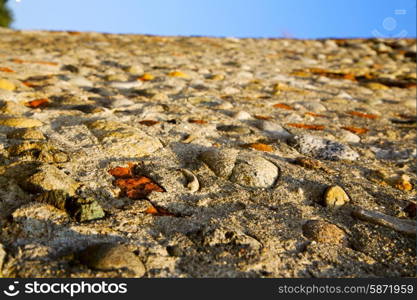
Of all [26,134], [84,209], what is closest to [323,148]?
[84,209]

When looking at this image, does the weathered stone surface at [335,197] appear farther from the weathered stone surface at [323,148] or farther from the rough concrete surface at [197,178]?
the weathered stone surface at [323,148]

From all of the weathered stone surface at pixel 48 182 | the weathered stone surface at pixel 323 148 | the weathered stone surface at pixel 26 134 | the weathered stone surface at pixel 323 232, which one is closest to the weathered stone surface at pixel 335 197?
the weathered stone surface at pixel 323 232

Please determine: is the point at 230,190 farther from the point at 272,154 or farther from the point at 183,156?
the point at 272,154

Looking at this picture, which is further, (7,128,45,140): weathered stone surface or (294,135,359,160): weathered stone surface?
(294,135,359,160): weathered stone surface

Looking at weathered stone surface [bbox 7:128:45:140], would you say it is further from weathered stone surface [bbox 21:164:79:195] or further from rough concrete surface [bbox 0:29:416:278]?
weathered stone surface [bbox 21:164:79:195]

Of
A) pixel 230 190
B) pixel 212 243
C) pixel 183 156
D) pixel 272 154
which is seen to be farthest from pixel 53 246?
pixel 272 154

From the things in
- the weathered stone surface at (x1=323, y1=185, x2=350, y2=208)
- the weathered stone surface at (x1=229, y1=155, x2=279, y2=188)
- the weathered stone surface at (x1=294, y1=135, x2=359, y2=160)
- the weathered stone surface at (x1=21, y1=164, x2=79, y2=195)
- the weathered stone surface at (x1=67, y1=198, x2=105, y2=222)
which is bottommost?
the weathered stone surface at (x1=67, y1=198, x2=105, y2=222)

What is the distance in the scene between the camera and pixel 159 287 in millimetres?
996

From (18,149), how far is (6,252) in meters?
0.66

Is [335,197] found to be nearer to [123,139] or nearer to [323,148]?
[323,148]

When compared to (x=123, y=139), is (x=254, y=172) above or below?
below

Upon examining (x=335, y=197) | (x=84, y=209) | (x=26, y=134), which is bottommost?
(x=84, y=209)

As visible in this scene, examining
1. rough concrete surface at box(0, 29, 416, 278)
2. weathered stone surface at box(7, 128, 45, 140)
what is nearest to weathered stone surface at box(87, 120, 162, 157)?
rough concrete surface at box(0, 29, 416, 278)

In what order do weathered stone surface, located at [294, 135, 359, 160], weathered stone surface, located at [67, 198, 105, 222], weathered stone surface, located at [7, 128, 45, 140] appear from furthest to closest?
weathered stone surface, located at [294, 135, 359, 160], weathered stone surface, located at [7, 128, 45, 140], weathered stone surface, located at [67, 198, 105, 222]
